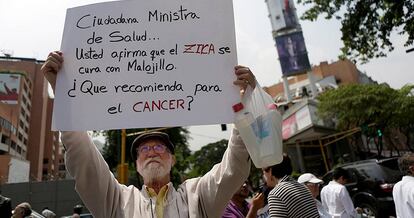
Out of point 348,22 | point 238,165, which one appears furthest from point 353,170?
point 238,165

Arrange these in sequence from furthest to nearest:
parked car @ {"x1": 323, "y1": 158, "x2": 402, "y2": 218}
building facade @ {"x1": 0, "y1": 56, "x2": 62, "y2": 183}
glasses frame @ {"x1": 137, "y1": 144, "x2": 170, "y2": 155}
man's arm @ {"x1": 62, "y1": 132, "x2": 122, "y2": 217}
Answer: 1. building facade @ {"x1": 0, "y1": 56, "x2": 62, "y2": 183}
2. parked car @ {"x1": 323, "y1": 158, "x2": 402, "y2": 218}
3. glasses frame @ {"x1": 137, "y1": 144, "x2": 170, "y2": 155}
4. man's arm @ {"x1": 62, "y1": 132, "x2": 122, "y2": 217}

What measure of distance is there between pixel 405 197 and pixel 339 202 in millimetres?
1653

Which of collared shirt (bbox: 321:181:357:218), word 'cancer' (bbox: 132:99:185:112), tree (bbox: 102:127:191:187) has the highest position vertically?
tree (bbox: 102:127:191:187)

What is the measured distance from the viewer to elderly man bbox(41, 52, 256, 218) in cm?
200

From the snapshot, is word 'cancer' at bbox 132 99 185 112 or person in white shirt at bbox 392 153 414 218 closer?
word 'cancer' at bbox 132 99 185 112

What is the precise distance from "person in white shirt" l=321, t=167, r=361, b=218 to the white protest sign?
4.33 meters

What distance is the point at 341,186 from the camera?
564 cm

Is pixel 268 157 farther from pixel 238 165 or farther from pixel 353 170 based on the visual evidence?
pixel 353 170

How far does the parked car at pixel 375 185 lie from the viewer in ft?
29.5

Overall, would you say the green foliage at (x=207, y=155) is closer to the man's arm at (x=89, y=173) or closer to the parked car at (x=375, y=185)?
the parked car at (x=375, y=185)

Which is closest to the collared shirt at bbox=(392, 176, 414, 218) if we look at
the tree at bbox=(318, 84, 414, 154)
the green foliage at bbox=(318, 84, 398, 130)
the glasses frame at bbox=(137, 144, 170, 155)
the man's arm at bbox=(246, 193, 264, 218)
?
the man's arm at bbox=(246, 193, 264, 218)

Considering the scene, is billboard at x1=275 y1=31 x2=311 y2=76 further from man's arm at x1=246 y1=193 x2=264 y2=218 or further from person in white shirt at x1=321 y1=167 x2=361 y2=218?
man's arm at x1=246 y1=193 x2=264 y2=218

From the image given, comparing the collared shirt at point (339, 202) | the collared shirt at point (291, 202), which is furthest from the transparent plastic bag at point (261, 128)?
the collared shirt at point (339, 202)

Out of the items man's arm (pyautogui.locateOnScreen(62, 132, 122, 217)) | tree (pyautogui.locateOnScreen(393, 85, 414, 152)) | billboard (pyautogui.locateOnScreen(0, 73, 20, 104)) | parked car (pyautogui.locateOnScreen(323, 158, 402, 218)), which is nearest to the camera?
man's arm (pyautogui.locateOnScreen(62, 132, 122, 217))
